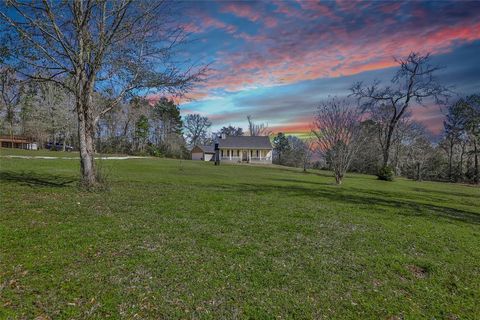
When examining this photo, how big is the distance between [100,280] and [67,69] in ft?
30.1

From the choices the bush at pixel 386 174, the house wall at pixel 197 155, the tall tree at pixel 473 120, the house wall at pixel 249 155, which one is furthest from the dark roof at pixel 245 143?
the tall tree at pixel 473 120

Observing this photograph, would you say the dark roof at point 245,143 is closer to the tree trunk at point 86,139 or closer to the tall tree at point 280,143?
the tall tree at point 280,143

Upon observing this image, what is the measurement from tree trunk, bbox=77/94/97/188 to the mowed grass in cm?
189

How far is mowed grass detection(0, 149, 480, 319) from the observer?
3850mm

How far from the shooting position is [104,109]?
1139cm

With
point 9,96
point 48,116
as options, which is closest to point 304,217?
point 9,96

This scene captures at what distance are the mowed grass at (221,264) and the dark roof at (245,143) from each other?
48.6 metres

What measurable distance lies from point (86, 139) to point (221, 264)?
824 centimetres

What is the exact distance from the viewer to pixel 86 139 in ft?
34.9

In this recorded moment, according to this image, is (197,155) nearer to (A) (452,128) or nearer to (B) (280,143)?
(B) (280,143)

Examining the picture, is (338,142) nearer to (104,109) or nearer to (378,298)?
(104,109)

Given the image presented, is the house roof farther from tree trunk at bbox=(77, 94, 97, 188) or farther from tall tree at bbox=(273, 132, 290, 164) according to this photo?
tree trunk at bbox=(77, 94, 97, 188)

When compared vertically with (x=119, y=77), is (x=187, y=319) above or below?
below

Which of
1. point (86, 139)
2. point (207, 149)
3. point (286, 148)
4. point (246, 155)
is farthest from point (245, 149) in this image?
point (86, 139)
